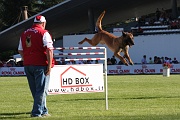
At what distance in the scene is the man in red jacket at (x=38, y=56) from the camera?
35.3ft

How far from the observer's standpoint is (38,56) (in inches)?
430

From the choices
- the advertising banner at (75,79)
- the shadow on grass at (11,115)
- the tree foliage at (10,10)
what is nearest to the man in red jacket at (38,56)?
the shadow on grass at (11,115)

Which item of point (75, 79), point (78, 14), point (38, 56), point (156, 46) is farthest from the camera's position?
point (78, 14)

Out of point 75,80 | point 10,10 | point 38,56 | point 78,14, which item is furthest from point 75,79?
point 10,10

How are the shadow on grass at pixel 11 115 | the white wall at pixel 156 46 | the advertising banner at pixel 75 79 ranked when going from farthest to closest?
the white wall at pixel 156 46 < the advertising banner at pixel 75 79 < the shadow on grass at pixel 11 115

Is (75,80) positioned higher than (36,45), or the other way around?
(36,45)

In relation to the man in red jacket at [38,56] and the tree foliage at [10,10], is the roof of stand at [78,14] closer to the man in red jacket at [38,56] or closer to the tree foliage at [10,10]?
the tree foliage at [10,10]

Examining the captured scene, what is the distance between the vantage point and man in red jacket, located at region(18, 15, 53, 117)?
35.3ft

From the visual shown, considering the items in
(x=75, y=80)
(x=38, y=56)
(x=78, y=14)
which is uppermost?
(x=78, y=14)

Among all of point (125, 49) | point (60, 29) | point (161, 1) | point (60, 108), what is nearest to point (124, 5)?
point (161, 1)

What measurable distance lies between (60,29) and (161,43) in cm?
1914

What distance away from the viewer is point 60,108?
13.4 meters

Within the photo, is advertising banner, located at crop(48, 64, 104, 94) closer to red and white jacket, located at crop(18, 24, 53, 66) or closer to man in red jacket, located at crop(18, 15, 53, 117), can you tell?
man in red jacket, located at crop(18, 15, 53, 117)

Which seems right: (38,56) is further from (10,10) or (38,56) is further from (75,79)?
(10,10)
